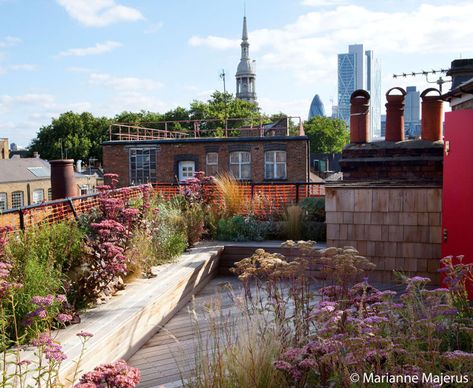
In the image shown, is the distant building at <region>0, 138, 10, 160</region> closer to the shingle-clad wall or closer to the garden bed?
the garden bed

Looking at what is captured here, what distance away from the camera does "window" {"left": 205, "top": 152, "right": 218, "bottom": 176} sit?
30.2 meters

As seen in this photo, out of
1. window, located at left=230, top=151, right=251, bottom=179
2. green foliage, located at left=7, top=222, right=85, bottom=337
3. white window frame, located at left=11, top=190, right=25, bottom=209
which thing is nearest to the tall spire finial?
white window frame, located at left=11, top=190, right=25, bottom=209

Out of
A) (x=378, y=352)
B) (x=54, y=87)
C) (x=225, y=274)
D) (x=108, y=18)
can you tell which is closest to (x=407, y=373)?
(x=378, y=352)

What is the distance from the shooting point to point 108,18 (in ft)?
41.9

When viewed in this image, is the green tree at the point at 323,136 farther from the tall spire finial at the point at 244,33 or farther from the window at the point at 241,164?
the tall spire finial at the point at 244,33

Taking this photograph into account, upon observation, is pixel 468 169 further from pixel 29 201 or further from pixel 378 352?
pixel 29 201

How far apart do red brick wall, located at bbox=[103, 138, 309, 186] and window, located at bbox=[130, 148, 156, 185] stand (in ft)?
1.05

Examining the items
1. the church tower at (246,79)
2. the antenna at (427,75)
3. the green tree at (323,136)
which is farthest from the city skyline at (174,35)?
the church tower at (246,79)

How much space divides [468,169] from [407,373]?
12.2 feet

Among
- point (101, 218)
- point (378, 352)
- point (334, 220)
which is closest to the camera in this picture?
point (378, 352)

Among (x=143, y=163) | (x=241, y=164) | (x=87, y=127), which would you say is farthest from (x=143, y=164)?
(x=87, y=127)

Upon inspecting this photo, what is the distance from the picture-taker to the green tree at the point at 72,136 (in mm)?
53625

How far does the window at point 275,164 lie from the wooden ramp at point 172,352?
23.6 m

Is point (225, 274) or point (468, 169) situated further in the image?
point (225, 274)
